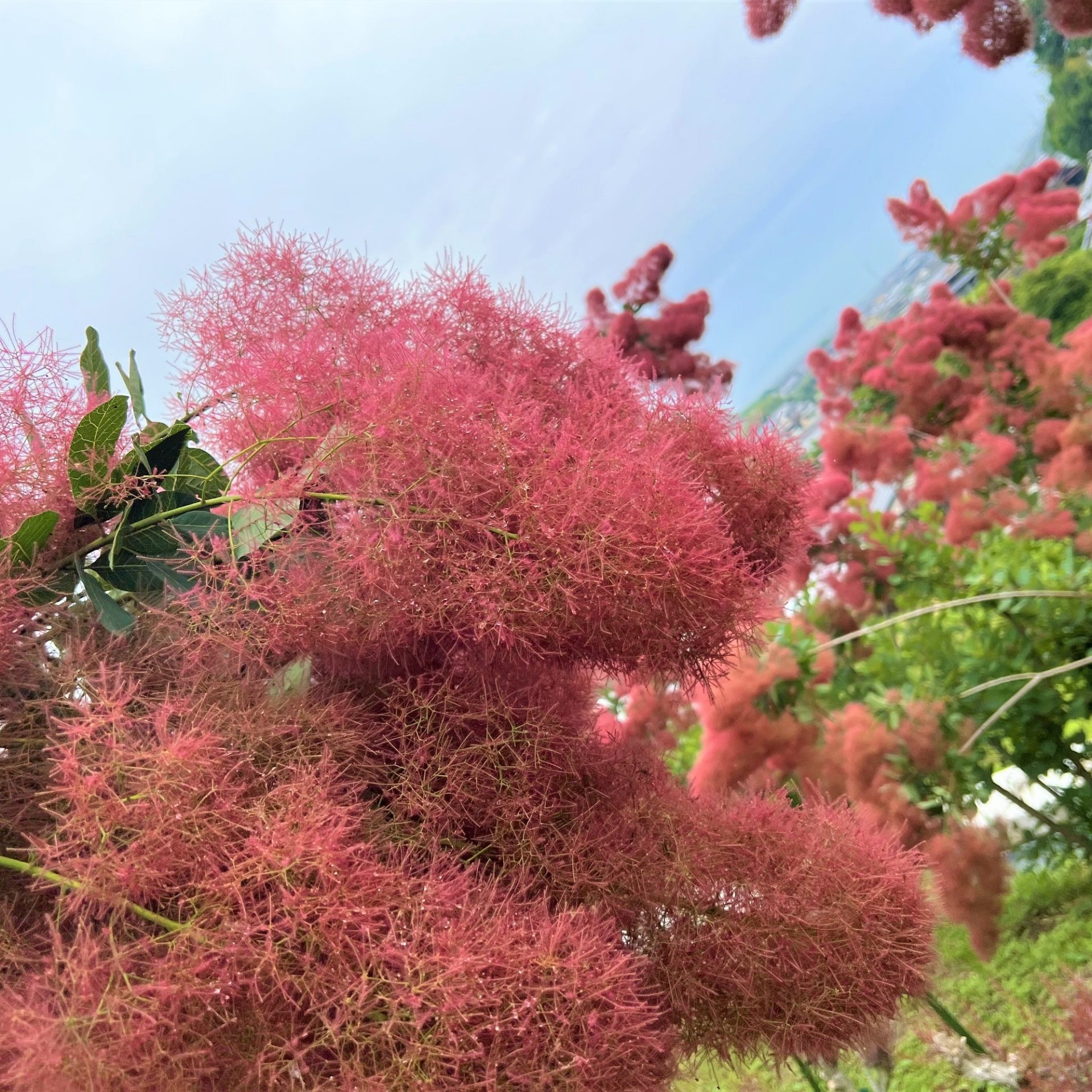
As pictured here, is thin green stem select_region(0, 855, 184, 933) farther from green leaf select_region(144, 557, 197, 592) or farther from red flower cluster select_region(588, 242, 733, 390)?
red flower cluster select_region(588, 242, 733, 390)

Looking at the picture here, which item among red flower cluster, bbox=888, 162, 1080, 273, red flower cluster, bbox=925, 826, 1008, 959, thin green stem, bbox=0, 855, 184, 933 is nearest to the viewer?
thin green stem, bbox=0, 855, 184, 933

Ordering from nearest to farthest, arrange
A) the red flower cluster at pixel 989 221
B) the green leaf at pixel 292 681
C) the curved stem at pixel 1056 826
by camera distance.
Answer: the green leaf at pixel 292 681, the curved stem at pixel 1056 826, the red flower cluster at pixel 989 221

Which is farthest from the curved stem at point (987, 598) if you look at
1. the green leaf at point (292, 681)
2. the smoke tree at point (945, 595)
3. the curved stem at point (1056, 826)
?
the green leaf at point (292, 681)

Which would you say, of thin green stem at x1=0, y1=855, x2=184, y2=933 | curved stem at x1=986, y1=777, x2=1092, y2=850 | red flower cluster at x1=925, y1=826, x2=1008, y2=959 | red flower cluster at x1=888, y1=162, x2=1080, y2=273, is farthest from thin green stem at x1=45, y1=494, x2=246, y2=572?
red flower cluster at x1=888, y1=162, x2=1080, y2=273

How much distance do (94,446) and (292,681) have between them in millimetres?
135

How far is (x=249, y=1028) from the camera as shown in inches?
12.7

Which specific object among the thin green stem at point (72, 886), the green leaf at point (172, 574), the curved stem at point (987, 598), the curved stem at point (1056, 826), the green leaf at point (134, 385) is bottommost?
the curved stem at point (1056, 826)

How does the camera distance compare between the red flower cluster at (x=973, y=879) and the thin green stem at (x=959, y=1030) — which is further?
the red flower cluster at (x=973, y=879)

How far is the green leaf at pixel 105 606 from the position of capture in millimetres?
387

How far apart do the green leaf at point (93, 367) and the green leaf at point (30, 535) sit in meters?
0.10

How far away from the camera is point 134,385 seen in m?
0.44

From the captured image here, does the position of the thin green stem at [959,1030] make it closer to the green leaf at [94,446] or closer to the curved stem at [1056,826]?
the curved stem at [1056,826]

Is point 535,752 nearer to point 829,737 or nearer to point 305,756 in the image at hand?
point 305,756

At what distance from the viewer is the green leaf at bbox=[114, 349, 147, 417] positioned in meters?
0.43
